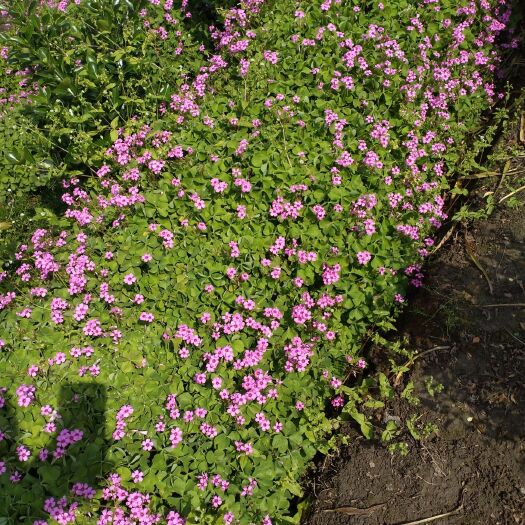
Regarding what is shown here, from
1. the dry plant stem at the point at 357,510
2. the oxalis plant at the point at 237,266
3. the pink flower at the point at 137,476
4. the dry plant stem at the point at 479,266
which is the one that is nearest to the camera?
the pink flower at the point at 137,476

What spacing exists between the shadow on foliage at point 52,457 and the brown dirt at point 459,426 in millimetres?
1735

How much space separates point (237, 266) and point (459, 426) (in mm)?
2230

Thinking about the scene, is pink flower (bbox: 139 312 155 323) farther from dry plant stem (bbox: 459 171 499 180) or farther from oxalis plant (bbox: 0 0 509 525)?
dry plant stem (bbox: 459 171 499 180)

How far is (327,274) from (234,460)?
5.50ft

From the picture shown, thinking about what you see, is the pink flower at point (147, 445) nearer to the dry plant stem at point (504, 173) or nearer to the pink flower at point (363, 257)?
the pink flower at point (363, 257)

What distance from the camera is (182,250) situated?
3.96 metres

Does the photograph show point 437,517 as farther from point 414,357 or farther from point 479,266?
point 479,266

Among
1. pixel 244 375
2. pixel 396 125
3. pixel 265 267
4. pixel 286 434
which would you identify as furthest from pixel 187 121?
pixel 286 434

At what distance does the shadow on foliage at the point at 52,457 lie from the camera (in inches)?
116

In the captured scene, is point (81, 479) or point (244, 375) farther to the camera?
point (244, 375)


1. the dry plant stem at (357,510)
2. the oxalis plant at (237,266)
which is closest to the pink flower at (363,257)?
the oxalis plant at (237,266)

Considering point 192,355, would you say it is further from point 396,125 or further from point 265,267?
point 396,125

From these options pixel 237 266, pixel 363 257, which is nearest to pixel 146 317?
pixel 237 266

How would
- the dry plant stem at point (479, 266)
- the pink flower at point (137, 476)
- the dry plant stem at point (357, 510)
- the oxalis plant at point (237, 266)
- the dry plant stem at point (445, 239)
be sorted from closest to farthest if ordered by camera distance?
the pink flower at point (137, 476)
the oxalis plant at point (237, 266)
the dry plant stem at point (357, 510)
the dry plant stem at point (479, 266)
the dry plant stem at point (445, 239)
